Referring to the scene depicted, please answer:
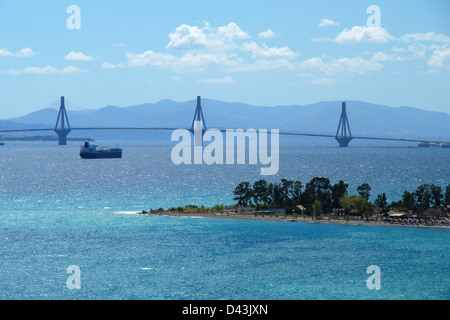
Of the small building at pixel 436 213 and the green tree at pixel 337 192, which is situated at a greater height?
the green tree at pixel 337 192

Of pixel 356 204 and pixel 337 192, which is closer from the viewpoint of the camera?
pixel 356 204

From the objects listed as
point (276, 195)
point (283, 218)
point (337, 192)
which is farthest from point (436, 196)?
point (276, 195)

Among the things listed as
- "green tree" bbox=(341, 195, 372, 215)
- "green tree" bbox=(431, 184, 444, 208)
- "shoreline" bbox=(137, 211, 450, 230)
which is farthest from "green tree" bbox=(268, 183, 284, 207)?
"green tree" bbox=(431, 184, 444, 208)

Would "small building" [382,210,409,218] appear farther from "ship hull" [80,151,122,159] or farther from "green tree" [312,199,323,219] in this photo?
"ship hull" [80,151,122,159]

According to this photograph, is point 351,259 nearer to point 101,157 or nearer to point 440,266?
point 440,266

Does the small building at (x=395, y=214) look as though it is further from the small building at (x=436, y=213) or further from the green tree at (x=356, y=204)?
the small building at (x=436, y=213)

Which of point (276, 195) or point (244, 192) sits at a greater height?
point (244, 192)

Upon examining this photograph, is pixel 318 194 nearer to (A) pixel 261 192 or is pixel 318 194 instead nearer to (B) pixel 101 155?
(A) pixel 261 192

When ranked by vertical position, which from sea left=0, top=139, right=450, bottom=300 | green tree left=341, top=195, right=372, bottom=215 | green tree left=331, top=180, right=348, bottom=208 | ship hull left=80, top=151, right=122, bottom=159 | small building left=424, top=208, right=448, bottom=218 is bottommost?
sea left=0, top=139, right=450, bottom=300

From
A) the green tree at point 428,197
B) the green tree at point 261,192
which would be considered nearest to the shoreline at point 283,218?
the green tree at point 261,192

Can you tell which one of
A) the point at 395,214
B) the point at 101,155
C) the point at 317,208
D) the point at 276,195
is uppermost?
the point at 101,155
